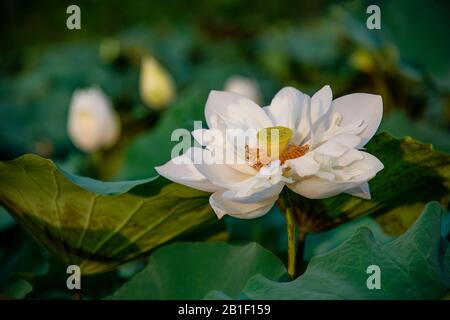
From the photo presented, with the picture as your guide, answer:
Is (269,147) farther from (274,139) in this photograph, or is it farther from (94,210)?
(94,210)

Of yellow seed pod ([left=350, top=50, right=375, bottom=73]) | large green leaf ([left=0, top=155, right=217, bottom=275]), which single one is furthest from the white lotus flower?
yellow seed pod ([left=350, top=50, right=375, bottom=73])

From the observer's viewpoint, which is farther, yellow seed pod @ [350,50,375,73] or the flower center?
yellow seed pod @ [350,50,375,73]

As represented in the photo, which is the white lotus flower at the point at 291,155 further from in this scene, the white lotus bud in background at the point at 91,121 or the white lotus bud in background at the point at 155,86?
the white lotus bud in background at the point at 155,86

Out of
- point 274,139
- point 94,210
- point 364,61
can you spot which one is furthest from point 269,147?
point 364,61

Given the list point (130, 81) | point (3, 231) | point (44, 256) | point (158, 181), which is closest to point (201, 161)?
point (158, 181)

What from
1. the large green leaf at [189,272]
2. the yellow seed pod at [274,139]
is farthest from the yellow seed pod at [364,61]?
the yellow seed pod at [274,139]

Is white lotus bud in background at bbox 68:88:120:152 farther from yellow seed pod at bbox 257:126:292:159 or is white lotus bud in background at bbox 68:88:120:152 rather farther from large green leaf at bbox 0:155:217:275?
yellow seed pod at bbox 257:126:292:159

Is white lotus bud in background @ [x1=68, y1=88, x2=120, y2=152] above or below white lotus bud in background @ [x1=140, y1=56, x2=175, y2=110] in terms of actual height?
below
